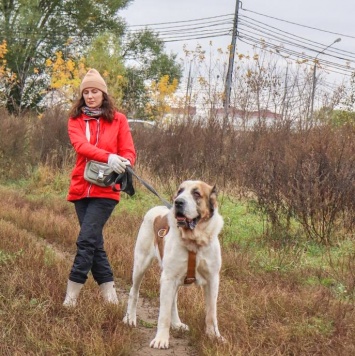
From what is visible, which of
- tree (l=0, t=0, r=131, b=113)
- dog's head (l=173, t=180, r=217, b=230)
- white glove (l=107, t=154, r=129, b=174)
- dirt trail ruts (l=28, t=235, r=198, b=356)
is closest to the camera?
dog's head (l=173, t=180, r=217, b=230)

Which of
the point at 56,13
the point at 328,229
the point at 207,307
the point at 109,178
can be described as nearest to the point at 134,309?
the point at 207,307

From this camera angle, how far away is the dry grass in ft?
12.3

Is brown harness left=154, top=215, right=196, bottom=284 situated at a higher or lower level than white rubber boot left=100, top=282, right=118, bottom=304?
higher

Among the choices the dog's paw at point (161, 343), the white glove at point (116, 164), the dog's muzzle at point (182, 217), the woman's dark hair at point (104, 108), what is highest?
the woman's dark hair at point (104, 108)

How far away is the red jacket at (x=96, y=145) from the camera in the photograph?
4.62m

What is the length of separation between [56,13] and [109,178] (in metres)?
31.5

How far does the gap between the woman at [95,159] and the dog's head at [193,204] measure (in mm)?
836

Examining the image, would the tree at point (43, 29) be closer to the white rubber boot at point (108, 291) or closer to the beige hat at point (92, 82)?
the beige hat at point (92, 82)

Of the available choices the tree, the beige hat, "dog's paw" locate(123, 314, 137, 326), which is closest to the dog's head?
"dog's paw" locate(123, 314, 137, 326)

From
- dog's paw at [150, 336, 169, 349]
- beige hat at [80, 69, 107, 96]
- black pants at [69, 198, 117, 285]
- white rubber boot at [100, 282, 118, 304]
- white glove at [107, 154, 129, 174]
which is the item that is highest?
beige hat at [80, 69, 107, 96]

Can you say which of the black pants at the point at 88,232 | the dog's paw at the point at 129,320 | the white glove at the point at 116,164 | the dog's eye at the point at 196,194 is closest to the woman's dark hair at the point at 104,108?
the white glove at the point at 116,164

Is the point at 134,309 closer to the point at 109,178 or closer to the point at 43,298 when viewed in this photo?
the point at 43,298

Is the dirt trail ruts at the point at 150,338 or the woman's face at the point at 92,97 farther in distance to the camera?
the woman's face at the point at 92,97

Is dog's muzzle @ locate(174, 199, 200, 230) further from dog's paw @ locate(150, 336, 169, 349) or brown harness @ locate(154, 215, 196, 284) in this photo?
dog's paw @ locate(150, 336, 169, 349)
